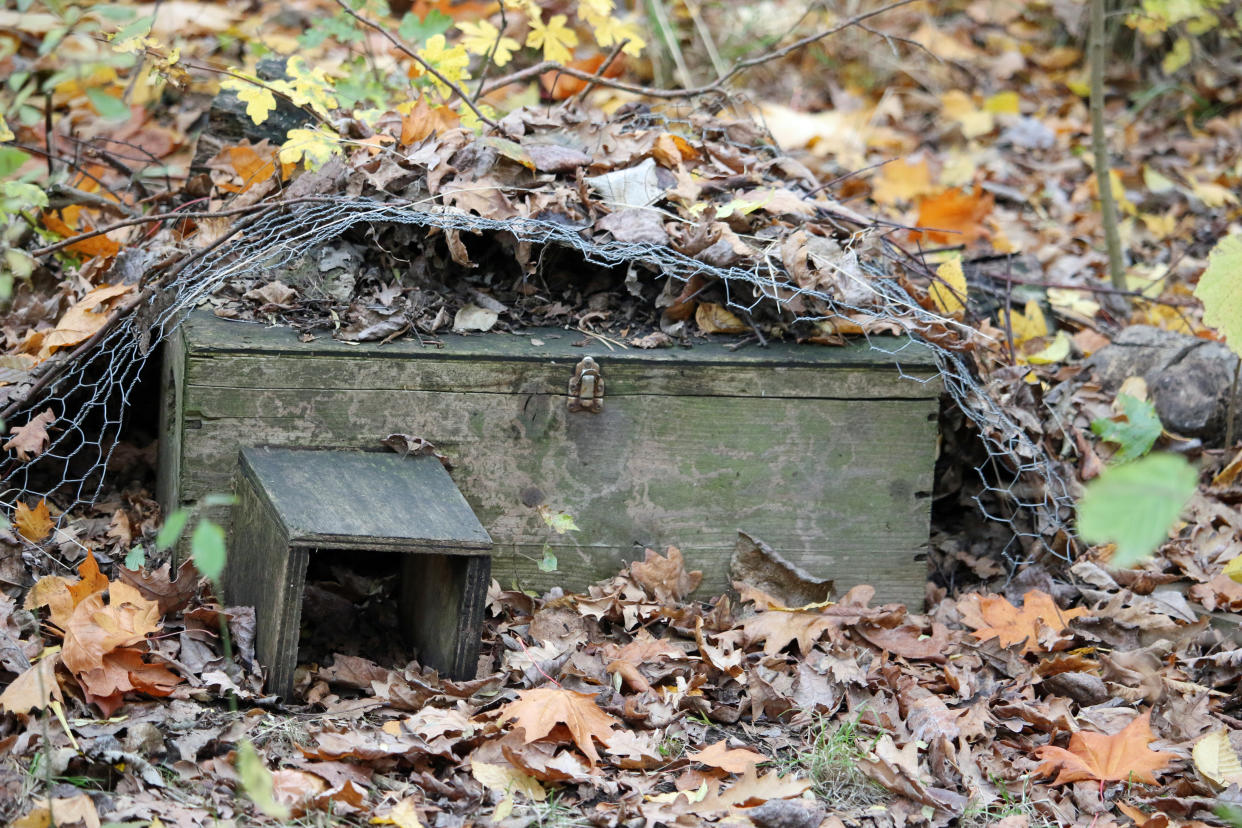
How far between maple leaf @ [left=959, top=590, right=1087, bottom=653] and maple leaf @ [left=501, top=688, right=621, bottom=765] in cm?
112

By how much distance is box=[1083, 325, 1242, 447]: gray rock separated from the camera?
3828 millimetres

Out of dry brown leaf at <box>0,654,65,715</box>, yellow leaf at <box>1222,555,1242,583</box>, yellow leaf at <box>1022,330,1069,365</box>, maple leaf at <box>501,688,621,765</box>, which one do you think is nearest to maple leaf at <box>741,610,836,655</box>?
maple leaf at <box>501,688,621,765</box>

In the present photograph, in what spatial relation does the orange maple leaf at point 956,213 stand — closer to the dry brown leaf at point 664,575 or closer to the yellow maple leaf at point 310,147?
the dry brown leaf at point 664,575

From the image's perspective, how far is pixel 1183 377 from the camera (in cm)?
387

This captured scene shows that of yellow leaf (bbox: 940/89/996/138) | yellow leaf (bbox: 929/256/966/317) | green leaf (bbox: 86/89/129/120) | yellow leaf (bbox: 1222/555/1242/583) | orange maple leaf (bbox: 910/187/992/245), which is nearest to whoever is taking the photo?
green leaf (bbox: 86/89/129/120)

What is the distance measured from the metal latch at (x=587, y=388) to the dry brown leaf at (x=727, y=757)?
894 millimetres

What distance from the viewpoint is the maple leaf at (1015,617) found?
297cm

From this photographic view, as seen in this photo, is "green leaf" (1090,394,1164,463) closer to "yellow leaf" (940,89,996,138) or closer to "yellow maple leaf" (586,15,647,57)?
"yellow maple leaf" (586,15,647,57)

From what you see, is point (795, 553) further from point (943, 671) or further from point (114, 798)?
point (114, 798)

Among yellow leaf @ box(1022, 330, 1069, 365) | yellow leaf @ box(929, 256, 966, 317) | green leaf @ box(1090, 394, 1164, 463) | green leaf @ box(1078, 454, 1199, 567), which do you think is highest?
yellow leaf @ box(929, 256, 966, 317)

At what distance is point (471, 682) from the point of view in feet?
8.12

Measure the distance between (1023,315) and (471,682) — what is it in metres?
2.74

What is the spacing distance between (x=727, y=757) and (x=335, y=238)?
1673mm

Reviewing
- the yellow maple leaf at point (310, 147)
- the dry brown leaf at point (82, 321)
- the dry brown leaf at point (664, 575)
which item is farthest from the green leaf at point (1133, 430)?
the dry brown leaf at point (82, 321)
